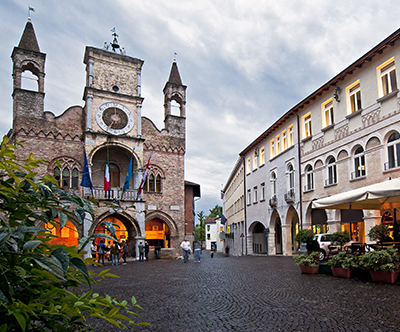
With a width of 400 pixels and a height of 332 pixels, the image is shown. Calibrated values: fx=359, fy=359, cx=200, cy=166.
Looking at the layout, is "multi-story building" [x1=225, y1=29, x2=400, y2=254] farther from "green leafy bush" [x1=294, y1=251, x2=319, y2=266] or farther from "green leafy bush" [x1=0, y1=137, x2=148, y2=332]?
"green leafy bush" [x1=0, y1=137, x2=148, y2=332]

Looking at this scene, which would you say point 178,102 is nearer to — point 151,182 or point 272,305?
point 151,182

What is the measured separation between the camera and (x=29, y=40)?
29547 millimetres

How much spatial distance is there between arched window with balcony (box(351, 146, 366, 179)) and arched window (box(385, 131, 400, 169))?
200 centimetres

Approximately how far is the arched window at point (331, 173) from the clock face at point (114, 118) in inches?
649

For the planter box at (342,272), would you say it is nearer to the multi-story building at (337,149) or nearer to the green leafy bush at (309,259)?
the green leafy bush at (309,259)

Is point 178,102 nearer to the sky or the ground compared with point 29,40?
nearer to the ground

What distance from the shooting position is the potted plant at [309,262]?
1290 cm

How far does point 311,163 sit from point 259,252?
15.0 meters

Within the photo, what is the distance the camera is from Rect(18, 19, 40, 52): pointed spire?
29078 millimetres

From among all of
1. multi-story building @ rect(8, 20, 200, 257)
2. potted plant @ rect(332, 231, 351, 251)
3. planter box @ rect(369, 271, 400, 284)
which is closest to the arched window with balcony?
potted plant @ rect(332, 231, 351, 251)

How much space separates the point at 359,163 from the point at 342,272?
9.92 meters

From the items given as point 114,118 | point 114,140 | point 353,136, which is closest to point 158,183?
point 114,140

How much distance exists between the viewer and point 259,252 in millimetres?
36562

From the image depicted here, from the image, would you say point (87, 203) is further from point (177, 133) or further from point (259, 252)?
point (259, 252)
